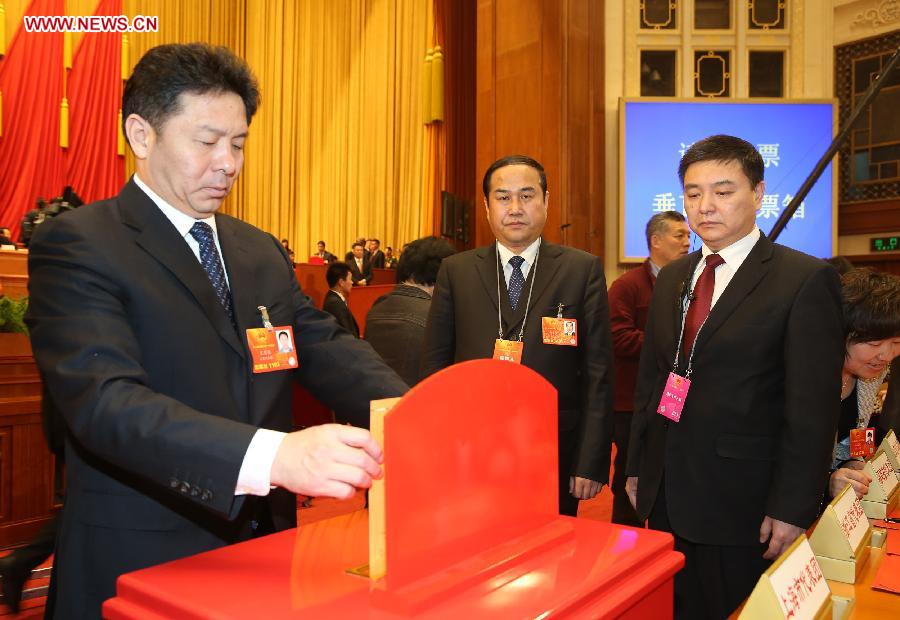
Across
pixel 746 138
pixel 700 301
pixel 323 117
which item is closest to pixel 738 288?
pixel 700 301

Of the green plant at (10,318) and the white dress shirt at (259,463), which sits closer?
the white dress shirt at (259,463)

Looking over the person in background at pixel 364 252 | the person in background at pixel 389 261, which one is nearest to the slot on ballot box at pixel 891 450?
the person in background at pixel 364 252

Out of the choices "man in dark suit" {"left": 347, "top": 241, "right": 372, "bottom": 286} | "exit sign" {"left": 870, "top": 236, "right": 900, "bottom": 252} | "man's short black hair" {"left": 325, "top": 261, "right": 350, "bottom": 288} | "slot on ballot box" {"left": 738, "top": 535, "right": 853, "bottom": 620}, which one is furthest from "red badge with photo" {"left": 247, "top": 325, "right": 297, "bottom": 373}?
"exit sign" {"left": 870, "top": 236, "right": 900, "bottom": 252}

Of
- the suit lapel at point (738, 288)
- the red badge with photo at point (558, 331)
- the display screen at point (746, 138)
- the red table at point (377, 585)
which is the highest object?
the display screen at point (746, 138)

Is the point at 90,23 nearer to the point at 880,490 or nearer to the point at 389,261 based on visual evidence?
the point at 389,261

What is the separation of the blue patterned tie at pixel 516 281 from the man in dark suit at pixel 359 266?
6.79 meters

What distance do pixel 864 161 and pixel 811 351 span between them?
8.84 metres

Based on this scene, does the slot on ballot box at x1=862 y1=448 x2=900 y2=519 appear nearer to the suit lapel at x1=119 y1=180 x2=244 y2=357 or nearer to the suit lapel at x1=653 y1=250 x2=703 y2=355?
the suit lapel at x1=653 y1=250 x2=703 y2=355

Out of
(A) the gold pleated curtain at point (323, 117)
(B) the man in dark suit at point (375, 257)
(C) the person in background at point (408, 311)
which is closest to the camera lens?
(C) the person in background at point (408, 311)

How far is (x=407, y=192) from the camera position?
1162 cm

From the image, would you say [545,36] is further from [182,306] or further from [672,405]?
[182,306]

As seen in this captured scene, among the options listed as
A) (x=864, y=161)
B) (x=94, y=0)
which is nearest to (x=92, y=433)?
(x=864, y=161)

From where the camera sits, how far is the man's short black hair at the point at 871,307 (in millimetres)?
1612

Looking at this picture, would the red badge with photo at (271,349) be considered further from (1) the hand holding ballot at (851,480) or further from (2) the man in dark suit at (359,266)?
(2) the man in dark suit at (359,266)
